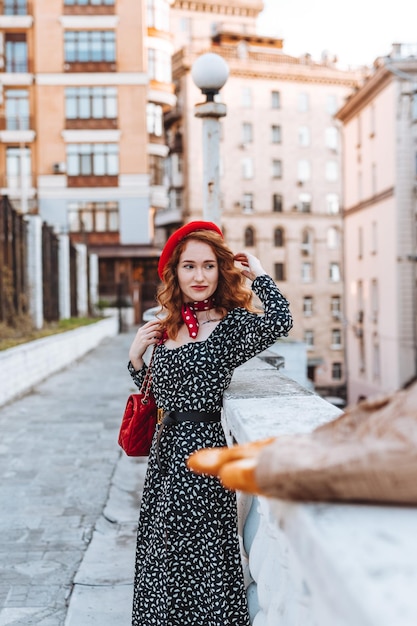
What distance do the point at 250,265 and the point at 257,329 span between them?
1.42 ft

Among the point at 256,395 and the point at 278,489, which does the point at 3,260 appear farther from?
the point at 278,489

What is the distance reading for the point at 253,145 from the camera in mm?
50094

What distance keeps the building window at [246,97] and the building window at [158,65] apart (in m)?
8.50

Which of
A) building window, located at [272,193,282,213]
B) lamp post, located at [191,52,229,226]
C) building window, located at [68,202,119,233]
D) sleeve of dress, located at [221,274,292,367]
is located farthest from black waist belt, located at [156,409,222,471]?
building window, located at [272,193,282,213]

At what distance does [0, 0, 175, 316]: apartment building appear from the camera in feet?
127

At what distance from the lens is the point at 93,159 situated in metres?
39.0

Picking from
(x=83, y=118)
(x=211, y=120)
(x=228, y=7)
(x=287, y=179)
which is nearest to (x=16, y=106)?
(x=83, y=118)

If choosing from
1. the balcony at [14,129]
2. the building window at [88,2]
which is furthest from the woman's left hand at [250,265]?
the building window at [88,2]

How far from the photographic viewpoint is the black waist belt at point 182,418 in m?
2.72

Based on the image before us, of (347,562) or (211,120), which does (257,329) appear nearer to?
(347,562)

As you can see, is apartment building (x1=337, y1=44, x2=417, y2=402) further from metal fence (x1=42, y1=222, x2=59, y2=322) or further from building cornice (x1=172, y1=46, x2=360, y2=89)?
metal fence (x1=42, y1=222, x2=59, y2=322)

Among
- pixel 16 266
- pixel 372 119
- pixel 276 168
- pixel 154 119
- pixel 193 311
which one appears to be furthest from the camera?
pixel 276 168

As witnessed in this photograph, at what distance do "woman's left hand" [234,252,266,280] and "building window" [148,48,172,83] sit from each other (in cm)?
3943

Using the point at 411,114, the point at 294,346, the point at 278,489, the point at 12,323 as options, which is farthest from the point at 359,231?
the point at 278,489
